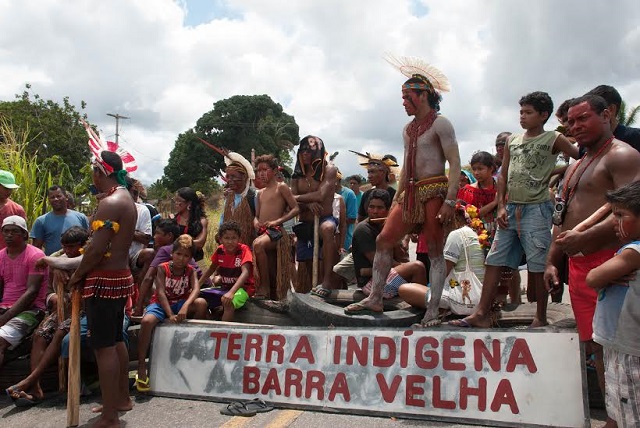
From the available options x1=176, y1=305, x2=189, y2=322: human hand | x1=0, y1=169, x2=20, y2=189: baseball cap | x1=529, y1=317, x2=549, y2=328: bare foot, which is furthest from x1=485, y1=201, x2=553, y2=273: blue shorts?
x1=0, y1=169, x2=20, y2=189: baseball cap

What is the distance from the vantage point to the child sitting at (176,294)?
5023mm

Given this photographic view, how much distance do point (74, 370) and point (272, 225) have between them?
2.72m

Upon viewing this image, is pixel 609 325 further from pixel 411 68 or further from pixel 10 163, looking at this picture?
pixel 10 163

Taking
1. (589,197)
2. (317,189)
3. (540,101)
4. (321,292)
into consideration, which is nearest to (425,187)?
(540,101)

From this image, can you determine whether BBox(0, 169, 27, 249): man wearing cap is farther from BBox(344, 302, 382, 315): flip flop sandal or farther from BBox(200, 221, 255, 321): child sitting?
BBox(344, 302, 382, 315): flip flop sandal

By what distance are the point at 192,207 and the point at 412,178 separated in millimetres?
3354

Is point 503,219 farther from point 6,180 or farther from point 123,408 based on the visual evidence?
point 6,180

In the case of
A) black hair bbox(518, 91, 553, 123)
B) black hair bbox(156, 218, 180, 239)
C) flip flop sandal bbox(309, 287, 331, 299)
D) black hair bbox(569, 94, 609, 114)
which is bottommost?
flip flop sandal bbox(309, 287, 331, 299)

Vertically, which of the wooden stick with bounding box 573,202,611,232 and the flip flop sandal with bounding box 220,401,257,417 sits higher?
the wooden stick with bounding box 573,202,611,232

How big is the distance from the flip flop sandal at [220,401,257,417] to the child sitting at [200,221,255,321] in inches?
58.3

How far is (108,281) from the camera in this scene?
4.06 meters

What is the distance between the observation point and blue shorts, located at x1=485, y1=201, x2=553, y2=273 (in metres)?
4.42

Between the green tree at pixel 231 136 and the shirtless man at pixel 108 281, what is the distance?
115 ft

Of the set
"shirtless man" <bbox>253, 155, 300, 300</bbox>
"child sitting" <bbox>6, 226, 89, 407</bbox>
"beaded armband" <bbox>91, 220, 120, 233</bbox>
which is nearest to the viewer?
"beaded armband" <bbox>91, 220, 120, 233</bbox>
